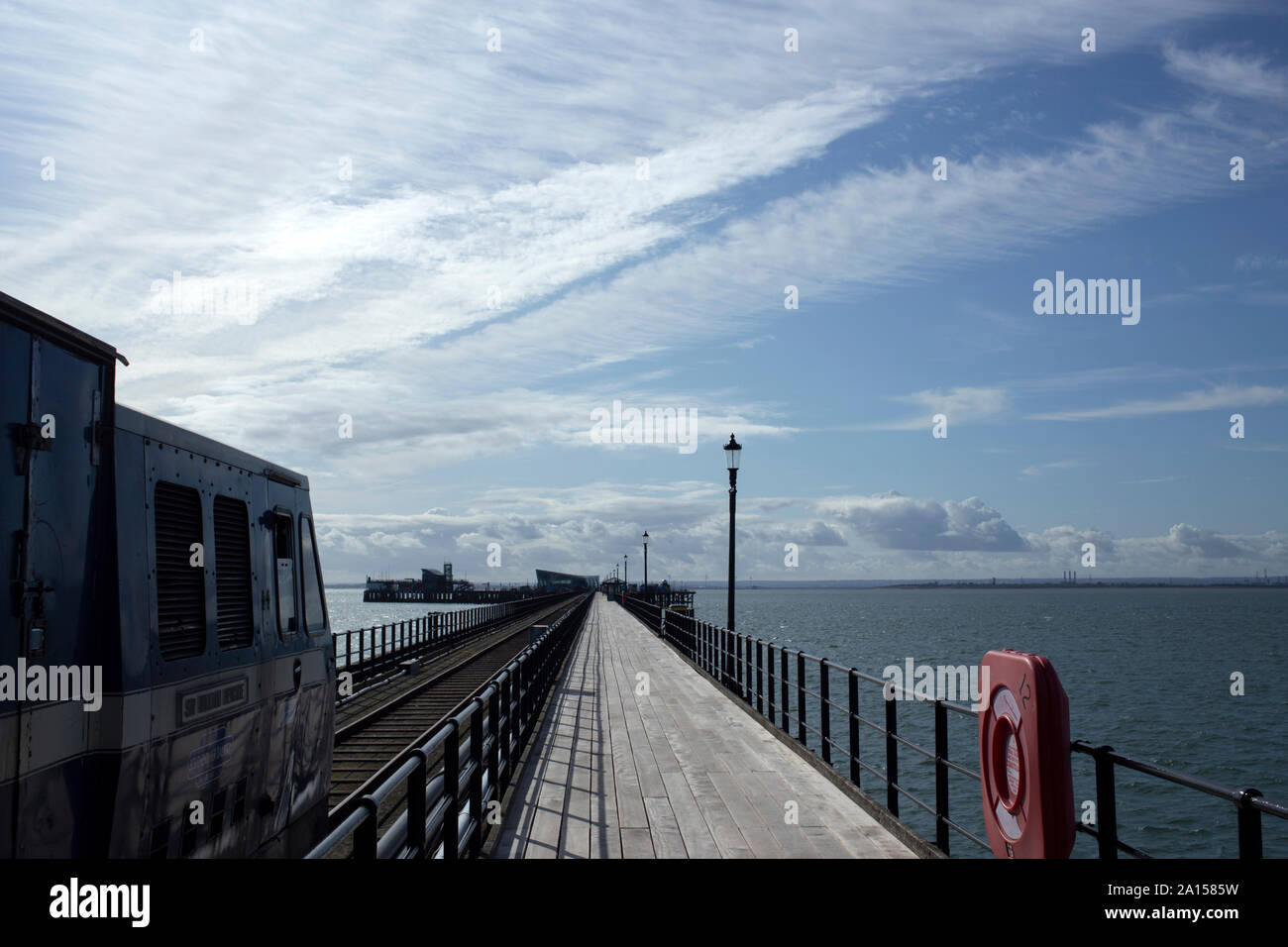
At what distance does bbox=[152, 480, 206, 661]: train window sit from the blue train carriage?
12mm

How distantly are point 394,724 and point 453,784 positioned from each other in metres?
11.3

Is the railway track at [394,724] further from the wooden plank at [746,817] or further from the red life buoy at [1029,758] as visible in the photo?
the red life buoy at [1029,758]

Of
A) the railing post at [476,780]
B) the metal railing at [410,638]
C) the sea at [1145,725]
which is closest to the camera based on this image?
the railing post at [476,780]

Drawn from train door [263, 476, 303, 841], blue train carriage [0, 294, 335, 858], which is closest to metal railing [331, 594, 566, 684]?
train door [263, 476, 303, 841]

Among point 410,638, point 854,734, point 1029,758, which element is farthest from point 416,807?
point 410,638

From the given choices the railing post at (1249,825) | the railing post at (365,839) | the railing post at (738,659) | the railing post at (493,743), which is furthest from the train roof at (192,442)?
the railing post at (738,659)

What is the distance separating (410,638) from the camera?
32.1 metres

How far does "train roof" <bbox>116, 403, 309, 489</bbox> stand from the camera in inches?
186

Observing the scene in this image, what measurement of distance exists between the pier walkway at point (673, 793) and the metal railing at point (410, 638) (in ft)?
11.2

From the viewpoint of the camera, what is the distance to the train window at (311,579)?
762cm

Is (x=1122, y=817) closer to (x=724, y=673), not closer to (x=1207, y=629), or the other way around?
(x=724, y=673)

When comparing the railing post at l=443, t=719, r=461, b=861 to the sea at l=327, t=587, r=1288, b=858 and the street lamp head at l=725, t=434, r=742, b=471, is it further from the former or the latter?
the street lamp head at l=725, t=434, r=742, b=471

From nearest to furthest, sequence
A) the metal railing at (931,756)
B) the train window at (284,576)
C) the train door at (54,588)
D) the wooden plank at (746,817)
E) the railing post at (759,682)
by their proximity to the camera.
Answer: the train door at (54,588) < the metal railing at (931,756) < the train window at (284,576) < the wooden plank at (746,817) < the railing post at (759,682)
